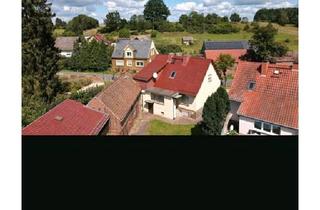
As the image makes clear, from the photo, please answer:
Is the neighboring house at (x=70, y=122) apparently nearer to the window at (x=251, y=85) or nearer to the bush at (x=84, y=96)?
the bush at (x=84, y=96)

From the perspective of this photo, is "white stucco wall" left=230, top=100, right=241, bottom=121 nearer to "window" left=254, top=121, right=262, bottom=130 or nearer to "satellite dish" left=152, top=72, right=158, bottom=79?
"window" left=254, top=121, right=262, bottom=130

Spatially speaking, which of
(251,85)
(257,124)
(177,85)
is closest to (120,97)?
(177,85)

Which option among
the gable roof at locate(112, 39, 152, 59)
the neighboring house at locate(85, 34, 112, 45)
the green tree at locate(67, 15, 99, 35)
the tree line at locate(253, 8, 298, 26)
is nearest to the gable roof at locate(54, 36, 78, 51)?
the neighboring house at locate(85, 34, 112, 45)

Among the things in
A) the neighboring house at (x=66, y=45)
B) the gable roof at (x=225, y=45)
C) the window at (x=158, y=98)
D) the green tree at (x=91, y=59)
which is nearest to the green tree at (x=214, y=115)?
the window at (x=158, y=98)

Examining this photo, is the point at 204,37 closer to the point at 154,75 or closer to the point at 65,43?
the point at 65,43

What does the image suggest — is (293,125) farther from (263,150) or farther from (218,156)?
(218,156)

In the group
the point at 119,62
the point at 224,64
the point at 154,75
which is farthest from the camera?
the point at 119,62
